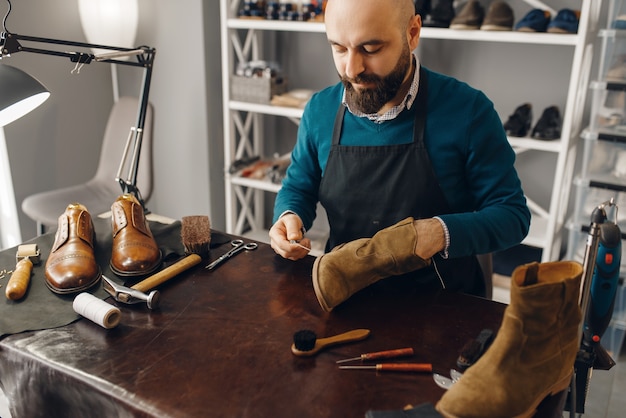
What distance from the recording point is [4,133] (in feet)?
10.1

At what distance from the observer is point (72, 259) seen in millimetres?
1401

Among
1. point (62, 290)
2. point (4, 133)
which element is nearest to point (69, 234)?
point (62, 290)

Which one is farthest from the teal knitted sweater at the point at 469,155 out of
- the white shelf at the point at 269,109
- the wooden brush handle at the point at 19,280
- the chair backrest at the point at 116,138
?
the chair backrest at the point at 116,138

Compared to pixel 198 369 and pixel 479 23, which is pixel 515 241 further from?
pixel 479 23

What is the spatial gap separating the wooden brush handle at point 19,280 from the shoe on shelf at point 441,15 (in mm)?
2001

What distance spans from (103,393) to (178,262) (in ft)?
1.66

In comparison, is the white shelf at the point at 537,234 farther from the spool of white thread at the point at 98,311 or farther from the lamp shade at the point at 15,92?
the lamp shade at the point at 15,92

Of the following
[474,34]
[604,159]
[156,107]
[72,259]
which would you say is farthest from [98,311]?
[156,107]

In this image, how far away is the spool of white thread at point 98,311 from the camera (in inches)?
47.8

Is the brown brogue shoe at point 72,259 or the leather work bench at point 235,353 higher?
the brown brogue shoe at point 72,259

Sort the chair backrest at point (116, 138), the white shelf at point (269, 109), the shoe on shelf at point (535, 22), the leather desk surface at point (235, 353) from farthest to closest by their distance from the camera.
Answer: the chair backrest at point (116, 138)
the white shelf at point (269, 109)
the shoe on shelf at point (535, 22)
the leather desk surface at point (235, 353)

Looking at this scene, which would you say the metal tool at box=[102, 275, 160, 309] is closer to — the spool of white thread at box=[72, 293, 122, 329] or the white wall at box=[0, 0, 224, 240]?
the spool of white thread at box=[72, 293, 122, 329]

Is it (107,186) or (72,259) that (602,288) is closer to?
(72,259)

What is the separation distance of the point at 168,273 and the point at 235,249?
0.82 feet
